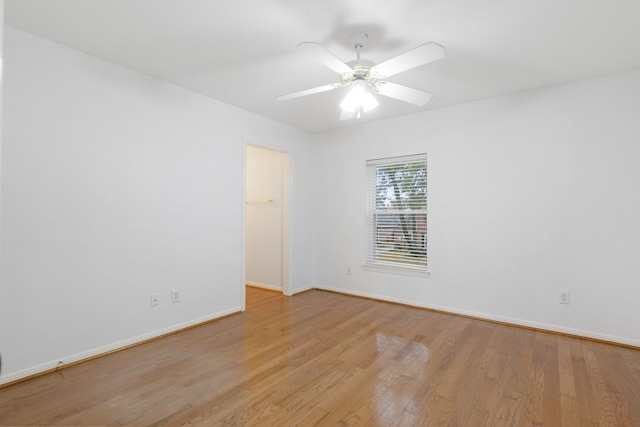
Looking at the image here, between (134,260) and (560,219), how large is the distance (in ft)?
13.3

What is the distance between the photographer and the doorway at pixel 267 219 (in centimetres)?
485

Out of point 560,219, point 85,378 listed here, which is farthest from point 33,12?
point 560,219

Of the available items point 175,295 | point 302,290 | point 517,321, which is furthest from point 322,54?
point 302,290

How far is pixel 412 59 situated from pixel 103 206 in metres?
2.67

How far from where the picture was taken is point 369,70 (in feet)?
8.09

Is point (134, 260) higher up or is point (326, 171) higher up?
point (326, 171)

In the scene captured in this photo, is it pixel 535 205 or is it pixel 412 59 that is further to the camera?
pixel 535 205

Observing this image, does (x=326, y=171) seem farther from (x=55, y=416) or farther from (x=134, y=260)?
(x=55, y=416)

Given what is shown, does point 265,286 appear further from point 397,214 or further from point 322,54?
point 322,54

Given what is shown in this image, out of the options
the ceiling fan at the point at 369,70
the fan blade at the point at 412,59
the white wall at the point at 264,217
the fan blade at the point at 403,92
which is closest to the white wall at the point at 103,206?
the white wall at the point at 264,217

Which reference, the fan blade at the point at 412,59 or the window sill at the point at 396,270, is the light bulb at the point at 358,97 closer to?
the fan blade at the point at 412,59

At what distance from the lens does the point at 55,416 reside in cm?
200

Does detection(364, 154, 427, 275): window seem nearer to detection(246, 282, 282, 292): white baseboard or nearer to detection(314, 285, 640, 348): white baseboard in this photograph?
detection(314, 285, 640, 348): white baseboard

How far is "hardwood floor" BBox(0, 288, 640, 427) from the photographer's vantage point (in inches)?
79.1
